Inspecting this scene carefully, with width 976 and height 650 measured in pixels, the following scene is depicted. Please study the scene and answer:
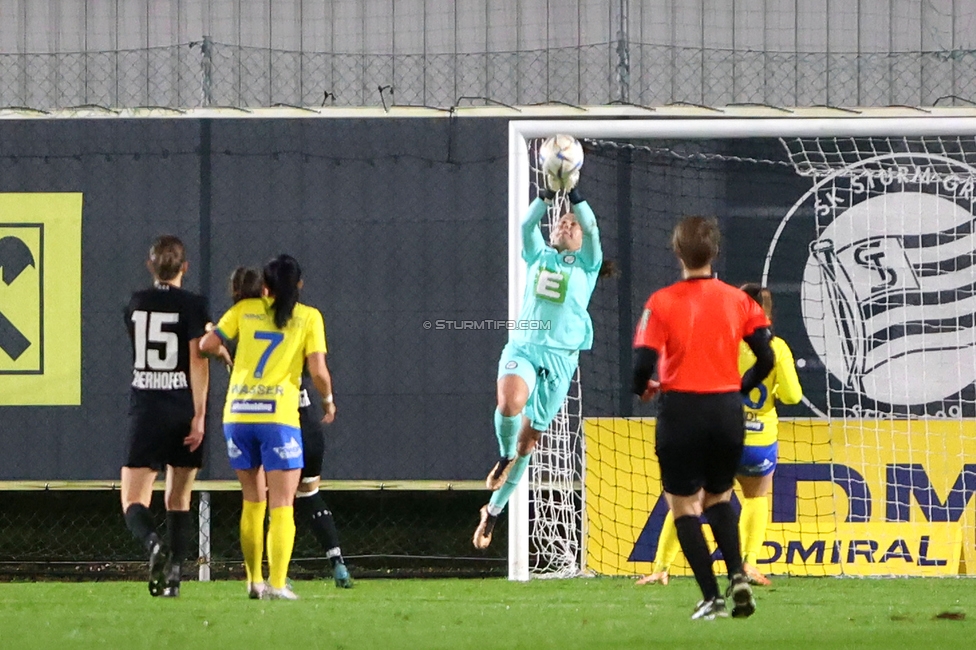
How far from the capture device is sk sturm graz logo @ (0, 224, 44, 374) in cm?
1063

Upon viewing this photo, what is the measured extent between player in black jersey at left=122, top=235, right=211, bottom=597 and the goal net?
3198 millimetres

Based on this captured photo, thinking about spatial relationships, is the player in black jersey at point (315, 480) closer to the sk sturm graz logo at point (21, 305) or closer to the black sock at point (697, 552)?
the black sock at point (697, 552)

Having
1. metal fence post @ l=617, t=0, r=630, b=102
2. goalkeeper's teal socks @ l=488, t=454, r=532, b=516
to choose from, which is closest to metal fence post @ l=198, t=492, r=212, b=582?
goalkeeper's teal socks @ l=488, t=454, r=532, b=516

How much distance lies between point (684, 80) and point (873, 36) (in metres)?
1.44

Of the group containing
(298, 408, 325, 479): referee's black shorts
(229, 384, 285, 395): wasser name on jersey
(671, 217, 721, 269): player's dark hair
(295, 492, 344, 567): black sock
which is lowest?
(295, 492, 344, 567): black sock

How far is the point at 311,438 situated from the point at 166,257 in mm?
1541

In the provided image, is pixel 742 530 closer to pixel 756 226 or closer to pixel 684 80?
pixel 756 226

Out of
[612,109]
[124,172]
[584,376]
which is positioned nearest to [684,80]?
[612,109]

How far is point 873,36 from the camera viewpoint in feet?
35.0

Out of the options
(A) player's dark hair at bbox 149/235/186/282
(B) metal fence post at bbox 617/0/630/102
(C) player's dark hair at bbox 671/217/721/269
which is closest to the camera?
(C) player's dark hair at bbox 671/217/721/269

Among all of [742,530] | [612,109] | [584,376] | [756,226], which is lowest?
[742,530]

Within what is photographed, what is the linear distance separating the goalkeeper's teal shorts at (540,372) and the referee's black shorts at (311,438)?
1113mm

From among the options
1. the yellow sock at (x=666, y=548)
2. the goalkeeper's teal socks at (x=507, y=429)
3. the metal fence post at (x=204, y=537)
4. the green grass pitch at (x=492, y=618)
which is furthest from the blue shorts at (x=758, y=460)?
the metal fence post at (x=204, y=537)

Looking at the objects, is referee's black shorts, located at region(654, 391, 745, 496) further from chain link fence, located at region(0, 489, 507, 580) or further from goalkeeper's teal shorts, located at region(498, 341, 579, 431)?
chain link fence, located at region(0, 489, 507, 580)
